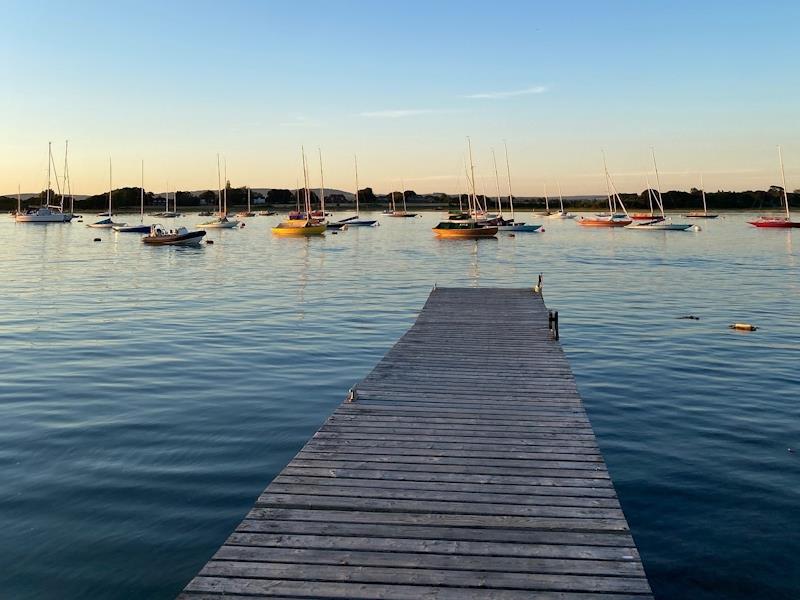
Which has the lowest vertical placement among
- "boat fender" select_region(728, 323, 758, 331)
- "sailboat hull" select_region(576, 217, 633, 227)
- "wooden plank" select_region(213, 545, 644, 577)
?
"wooden plank" select_region(213, 545, 644, 577)

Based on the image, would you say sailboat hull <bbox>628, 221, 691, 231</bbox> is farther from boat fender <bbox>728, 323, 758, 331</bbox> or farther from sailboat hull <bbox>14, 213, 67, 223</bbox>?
sailboat hull <bbox>14, 213, 67, 223</bbox>

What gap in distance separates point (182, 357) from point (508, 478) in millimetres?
13115

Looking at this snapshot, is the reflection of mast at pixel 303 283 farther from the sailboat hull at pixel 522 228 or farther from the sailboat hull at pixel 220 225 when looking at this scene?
the sailboat hull at pixel 220 225

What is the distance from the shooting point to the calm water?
841 centimetres

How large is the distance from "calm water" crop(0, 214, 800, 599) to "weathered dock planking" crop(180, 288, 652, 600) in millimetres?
1441

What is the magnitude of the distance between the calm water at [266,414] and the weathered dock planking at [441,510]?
1441 millimetres

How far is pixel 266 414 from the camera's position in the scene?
13.9 meters

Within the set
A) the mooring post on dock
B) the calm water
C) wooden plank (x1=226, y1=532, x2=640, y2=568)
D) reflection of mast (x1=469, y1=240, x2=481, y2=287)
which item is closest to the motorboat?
reflection of mast (x1=469, y1=240, x2=481, y2=287)

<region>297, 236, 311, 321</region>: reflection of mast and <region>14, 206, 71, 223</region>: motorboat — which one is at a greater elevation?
<region>14, 206, 71, 223</region>: motorboat

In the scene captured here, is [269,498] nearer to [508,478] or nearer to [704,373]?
[508,478]

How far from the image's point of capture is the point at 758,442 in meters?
12.3

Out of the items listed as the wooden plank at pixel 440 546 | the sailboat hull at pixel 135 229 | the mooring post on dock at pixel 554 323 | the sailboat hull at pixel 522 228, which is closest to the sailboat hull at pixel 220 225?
the sailboat hull at pixel 135 229

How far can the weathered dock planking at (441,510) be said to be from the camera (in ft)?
18.7

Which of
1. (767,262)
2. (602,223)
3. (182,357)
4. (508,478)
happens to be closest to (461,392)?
(508,478)
